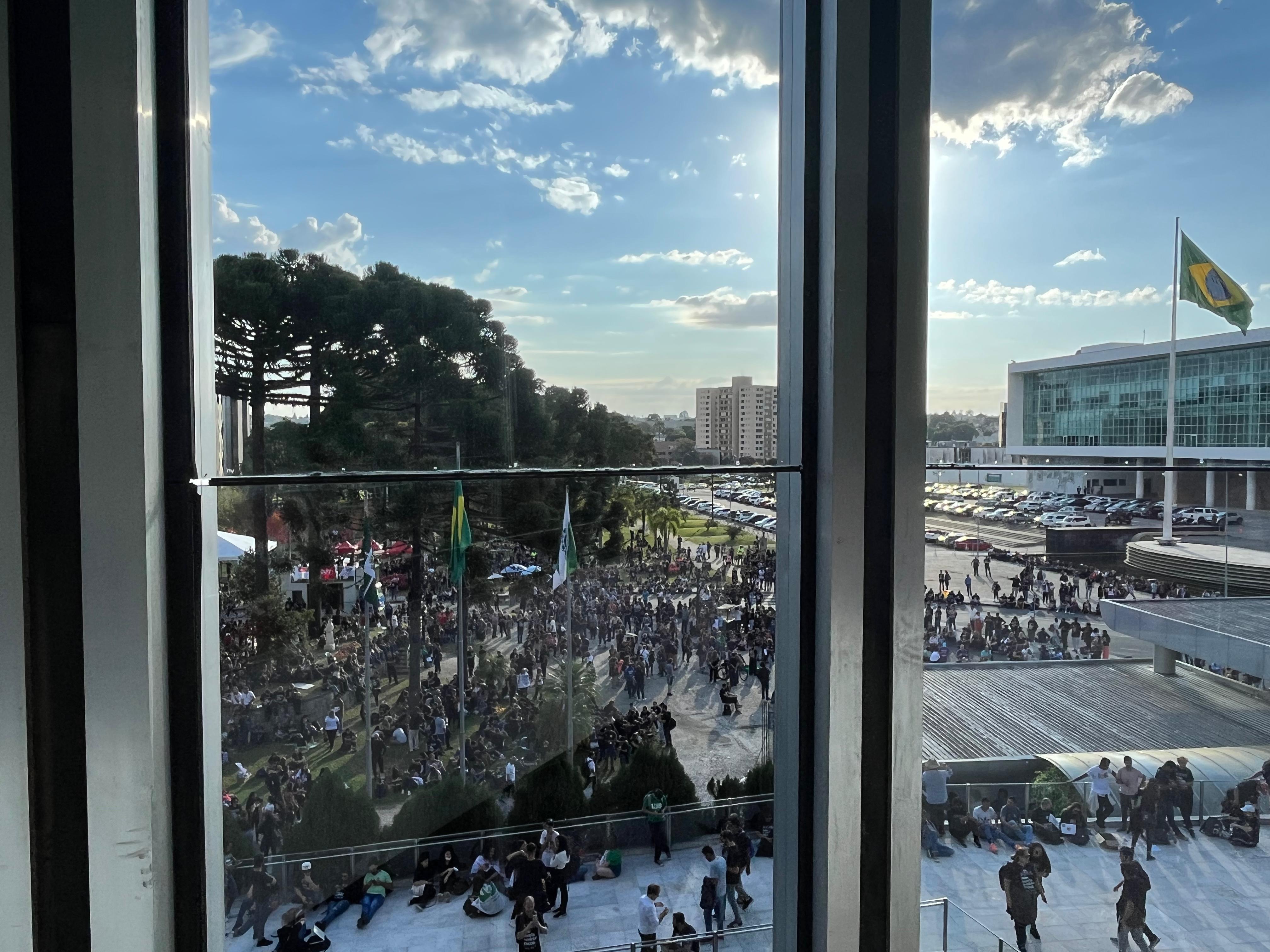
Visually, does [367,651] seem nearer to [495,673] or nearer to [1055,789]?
[495,673]

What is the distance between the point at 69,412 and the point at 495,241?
725 mm

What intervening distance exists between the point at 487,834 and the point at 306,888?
0.97 feet

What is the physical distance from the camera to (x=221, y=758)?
118 cm

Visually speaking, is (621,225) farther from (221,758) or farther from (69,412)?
(221,758)

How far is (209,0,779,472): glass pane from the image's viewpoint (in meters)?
1.24

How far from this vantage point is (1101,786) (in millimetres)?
1588

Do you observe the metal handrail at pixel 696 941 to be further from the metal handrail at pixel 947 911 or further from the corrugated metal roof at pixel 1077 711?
the corrugated metal roof at pixel 1077 711

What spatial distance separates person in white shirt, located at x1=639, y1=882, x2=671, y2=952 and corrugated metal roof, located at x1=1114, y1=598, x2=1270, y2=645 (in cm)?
113

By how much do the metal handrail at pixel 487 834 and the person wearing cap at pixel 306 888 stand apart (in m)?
0.02

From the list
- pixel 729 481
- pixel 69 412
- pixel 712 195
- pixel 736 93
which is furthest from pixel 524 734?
pixel 736 93

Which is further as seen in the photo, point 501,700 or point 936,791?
point 936,791

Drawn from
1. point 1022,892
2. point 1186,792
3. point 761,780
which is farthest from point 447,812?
point 1186,792

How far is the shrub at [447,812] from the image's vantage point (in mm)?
1264

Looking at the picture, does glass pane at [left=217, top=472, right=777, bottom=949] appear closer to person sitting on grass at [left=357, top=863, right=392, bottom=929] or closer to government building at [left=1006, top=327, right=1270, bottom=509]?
person sitting on grass at [left=357, top=863, right=392, bottom=929]
